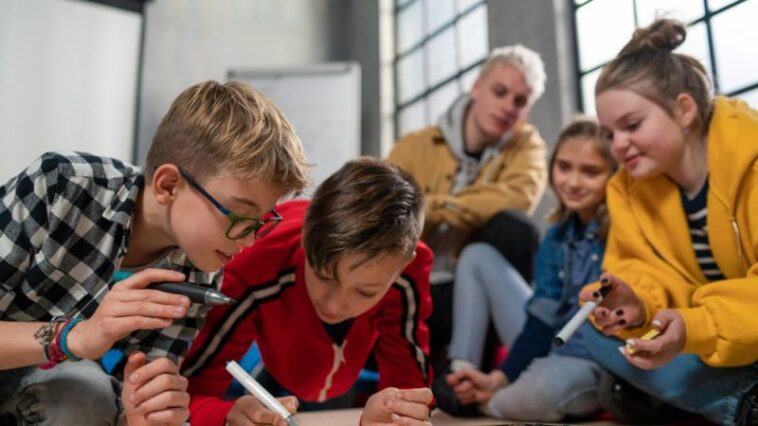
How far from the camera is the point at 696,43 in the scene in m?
1.21

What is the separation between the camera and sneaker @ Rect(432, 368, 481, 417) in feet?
4.13

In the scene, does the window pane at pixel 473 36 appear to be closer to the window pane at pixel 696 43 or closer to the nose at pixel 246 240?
the window pane at pixel 696 43

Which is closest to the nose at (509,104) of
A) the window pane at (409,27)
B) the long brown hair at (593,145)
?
the long brown hair at (593,145)

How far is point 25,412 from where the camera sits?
76 centimetres

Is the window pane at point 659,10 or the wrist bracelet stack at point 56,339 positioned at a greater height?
the window pane at point 659,10

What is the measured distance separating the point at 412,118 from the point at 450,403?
2.04 meters

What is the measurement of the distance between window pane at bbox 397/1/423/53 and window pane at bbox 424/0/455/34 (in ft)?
0.21

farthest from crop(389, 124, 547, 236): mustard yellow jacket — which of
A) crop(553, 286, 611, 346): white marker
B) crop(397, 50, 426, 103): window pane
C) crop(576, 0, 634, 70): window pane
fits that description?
crop(397, 50, 426, 103): window pane

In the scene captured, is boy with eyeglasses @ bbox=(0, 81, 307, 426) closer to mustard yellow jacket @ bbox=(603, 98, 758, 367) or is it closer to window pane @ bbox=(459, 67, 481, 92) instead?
mustard yellow jacket @ bbox=(603, 98, 758, 367)

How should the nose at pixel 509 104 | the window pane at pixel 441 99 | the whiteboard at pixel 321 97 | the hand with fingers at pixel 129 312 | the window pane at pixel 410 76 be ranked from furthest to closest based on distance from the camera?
the window pane at pixel 410 76, the whiteboard at pixel 321 97, the window pane at pixel 441 99, the nose at pixel 509 104, the hand with fingers at pixel 129 312

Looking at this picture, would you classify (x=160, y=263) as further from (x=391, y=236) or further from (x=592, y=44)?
(x=592, y=44)

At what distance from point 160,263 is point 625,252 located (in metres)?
0.73

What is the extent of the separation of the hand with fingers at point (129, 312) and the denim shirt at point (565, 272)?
2.86 feet

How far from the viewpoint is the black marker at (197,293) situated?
2.09 ft
